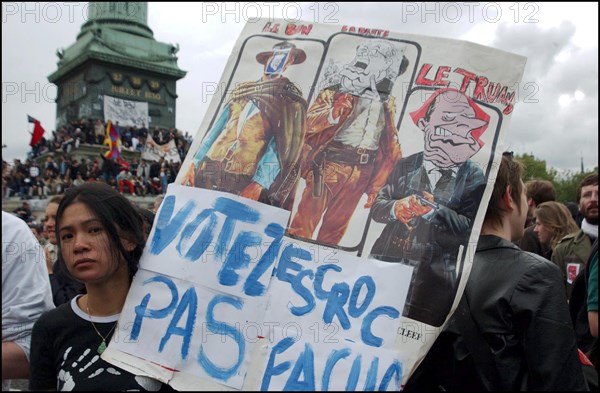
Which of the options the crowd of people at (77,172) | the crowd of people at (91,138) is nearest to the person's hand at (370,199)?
the crowd of people at (77,172)

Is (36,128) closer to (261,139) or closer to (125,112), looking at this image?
(125,112)

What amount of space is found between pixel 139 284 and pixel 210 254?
294 millimetres

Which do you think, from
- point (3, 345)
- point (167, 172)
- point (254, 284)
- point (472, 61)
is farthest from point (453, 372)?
point (167, 172)

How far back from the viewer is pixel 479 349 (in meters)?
1.83

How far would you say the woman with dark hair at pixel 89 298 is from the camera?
77.0 inches

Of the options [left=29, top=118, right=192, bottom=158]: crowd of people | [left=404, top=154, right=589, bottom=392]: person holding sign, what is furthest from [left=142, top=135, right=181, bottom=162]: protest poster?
[left=404, top=154, right=589, bottom=392]: person holding sign

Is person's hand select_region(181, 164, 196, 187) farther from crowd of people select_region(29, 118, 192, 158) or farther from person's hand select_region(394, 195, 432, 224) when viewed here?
crowd of people select_region(29, 118, 192, 158)

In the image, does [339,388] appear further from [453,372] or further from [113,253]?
[113,253]

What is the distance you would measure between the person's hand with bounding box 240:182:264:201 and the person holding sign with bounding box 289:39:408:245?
0.54ft

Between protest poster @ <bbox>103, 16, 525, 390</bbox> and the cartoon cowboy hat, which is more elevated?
the cartoon cowboy hat

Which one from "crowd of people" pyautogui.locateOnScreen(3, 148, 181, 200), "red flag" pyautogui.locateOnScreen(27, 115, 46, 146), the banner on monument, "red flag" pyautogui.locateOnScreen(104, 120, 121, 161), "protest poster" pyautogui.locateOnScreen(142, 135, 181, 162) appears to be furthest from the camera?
the banner on monument

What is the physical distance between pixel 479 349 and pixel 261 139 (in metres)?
1.07

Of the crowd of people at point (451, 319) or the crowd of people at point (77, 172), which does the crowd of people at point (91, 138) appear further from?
the crowd of people at point (451, 319)

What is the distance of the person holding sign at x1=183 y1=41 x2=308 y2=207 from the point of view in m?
2.12
